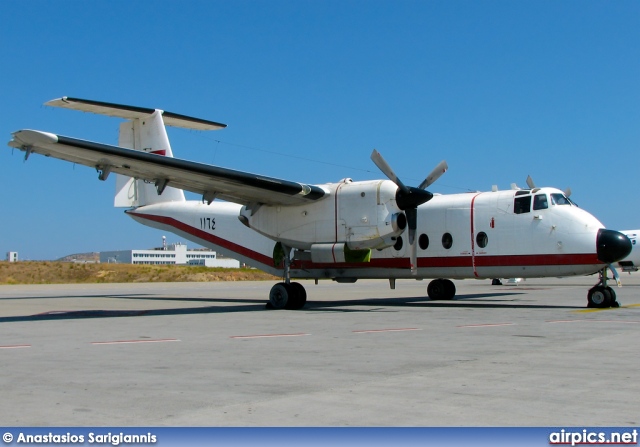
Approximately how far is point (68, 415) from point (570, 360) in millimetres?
6220

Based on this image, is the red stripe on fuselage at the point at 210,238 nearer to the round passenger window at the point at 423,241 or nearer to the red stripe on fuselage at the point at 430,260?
the red stripe on fuselage at the point at 430,260

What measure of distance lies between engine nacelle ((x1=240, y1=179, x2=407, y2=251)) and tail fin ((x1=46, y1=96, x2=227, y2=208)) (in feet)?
13.9

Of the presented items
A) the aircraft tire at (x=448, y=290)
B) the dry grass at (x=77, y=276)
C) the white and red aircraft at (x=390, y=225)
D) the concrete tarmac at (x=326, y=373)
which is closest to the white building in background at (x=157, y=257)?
the dry grass at (x=77, y=276)

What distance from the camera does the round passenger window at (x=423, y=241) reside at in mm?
20641

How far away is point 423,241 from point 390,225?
2349mm

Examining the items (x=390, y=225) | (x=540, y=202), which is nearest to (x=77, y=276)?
(x=390, y=225)

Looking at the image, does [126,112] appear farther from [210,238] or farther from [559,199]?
[559,199]

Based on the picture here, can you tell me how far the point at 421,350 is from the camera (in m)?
10.1

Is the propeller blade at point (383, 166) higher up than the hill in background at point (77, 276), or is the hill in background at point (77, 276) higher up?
the propeller blade at point (383, 166)

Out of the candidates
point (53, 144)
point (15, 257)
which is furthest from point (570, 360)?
point (15, 257)

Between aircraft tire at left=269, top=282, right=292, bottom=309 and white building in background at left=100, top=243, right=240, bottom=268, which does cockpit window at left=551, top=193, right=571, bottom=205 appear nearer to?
aircraft tire at left=269, top=282, right=292, bottom=309

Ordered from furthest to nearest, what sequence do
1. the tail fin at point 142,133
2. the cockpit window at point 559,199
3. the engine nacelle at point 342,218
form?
the tail fin at point 142,133 < the cockpit window at point 559,199 < the engine nacelle at point 342,218

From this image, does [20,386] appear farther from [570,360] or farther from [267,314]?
[267,314]

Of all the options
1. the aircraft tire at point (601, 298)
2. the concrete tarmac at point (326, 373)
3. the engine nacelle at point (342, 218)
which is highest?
the engine nacelle at point (342, 218)
